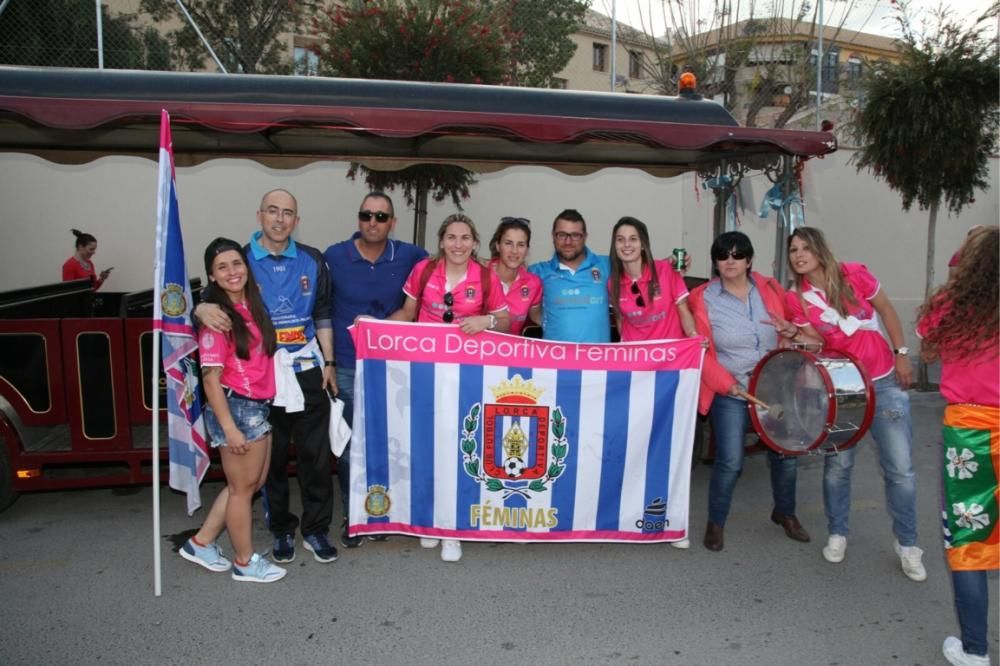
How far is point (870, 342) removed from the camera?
383 centimetres

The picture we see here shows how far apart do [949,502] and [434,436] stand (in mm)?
2418

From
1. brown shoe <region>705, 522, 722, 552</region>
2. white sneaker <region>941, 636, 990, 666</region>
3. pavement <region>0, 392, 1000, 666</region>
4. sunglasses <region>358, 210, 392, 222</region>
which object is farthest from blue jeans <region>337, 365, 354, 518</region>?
white sneaker <region>941, 636, 990, 666</region>

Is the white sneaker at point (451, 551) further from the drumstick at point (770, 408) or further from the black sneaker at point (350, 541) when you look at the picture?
the drumstick at point (770, 408)

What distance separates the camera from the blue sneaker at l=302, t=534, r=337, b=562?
4059mm

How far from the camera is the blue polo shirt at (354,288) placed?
4.18 metres

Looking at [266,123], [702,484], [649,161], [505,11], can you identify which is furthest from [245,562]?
[505,11]

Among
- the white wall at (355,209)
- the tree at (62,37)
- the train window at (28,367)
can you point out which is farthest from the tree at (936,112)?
the tree at (62,37)

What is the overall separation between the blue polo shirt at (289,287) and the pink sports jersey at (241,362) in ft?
0.52

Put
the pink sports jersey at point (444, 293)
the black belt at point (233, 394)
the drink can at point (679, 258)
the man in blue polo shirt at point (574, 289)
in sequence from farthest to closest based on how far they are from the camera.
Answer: the drink can at point (679, 258), the man in blue polo shirt at point (574, 289), the pink sports jersey at point (444, 293), the black belt at point (233, 394)

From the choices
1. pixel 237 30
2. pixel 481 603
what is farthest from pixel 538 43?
pixel 481 603

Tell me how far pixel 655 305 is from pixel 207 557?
2.79 meters

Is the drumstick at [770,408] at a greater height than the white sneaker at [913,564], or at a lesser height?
greater

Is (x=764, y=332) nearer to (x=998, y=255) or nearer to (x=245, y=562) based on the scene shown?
(x=998, y=255)

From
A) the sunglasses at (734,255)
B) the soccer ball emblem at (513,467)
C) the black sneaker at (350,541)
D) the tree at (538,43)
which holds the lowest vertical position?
the black sneaker at (350,541)
